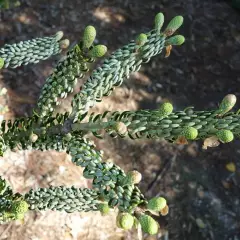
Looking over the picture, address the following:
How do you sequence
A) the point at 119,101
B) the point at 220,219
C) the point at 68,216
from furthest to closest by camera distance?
1. the point at 119,101
2. the point at 220,219
3. the point at 68,216

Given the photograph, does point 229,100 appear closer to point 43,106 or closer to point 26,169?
point 43,106

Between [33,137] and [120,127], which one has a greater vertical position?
[120,127]

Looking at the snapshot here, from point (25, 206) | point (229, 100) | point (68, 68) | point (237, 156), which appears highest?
point (229, 100)

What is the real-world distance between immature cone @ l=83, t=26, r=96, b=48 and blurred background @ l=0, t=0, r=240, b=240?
1.48 metres

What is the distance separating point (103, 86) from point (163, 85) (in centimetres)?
217

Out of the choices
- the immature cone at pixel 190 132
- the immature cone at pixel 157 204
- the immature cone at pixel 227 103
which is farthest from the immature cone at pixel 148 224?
the immature cone at pixel 227 103

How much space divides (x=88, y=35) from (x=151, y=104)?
2.12 meters

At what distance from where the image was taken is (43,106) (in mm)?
1685

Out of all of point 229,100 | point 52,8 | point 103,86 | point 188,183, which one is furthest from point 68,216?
point 52,8

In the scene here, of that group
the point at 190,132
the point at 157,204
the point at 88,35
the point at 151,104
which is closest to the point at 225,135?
the point at 190,132

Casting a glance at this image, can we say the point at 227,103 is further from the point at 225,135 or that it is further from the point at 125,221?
the point at 125,221

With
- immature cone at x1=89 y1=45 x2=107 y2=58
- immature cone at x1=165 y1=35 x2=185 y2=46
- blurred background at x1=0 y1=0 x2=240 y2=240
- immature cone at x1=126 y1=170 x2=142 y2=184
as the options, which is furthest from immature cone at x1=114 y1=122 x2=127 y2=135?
blurred background at x1=0 y1=0 x2=240 y2=240

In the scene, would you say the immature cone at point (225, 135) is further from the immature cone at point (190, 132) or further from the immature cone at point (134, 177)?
the immature cone at point (134, 177)

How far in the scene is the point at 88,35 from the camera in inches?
56.9
